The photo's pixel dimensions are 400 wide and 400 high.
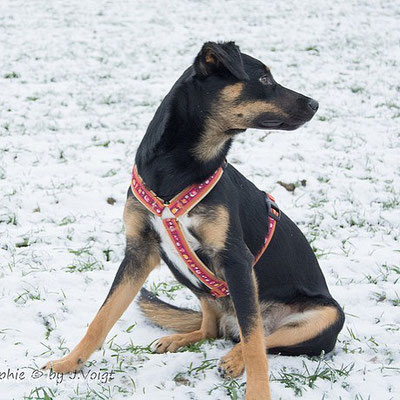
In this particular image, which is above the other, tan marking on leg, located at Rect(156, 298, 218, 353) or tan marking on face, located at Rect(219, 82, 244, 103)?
tan marking on face, located at Rect(219, 82, 244, 103)

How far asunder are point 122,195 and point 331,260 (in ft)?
7.69

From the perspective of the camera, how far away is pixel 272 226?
347 centimetres

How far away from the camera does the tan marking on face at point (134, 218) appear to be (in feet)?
10.4

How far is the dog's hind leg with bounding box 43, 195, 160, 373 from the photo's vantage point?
308 cm

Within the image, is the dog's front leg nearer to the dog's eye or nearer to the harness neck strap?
the harness neck strap

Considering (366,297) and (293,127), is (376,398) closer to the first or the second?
(366,297)

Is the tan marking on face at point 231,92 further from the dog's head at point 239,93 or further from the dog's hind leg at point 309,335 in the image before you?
the dog's hind leg at point 309,335

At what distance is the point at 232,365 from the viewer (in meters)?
3.05

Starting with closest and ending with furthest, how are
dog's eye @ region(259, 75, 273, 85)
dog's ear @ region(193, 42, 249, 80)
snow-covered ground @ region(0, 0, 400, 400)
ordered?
dog's ear @ region(193, 42, 249, 80) → snow-covered ground @ region(0, 0, 400, 400) → dog's eye @ region(259, 75, 273, 85)

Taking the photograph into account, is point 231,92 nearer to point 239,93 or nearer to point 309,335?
point 239,93

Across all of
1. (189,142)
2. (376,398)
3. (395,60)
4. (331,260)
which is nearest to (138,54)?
(395,60)

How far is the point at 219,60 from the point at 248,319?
1.44 m

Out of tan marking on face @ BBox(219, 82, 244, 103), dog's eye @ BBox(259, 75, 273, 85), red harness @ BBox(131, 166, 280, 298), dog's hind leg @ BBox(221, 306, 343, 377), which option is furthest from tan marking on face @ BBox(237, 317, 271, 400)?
dog's eye @ BBox(259, 75, 273, 85)

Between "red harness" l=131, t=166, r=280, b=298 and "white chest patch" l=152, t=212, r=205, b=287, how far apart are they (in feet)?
0.09
